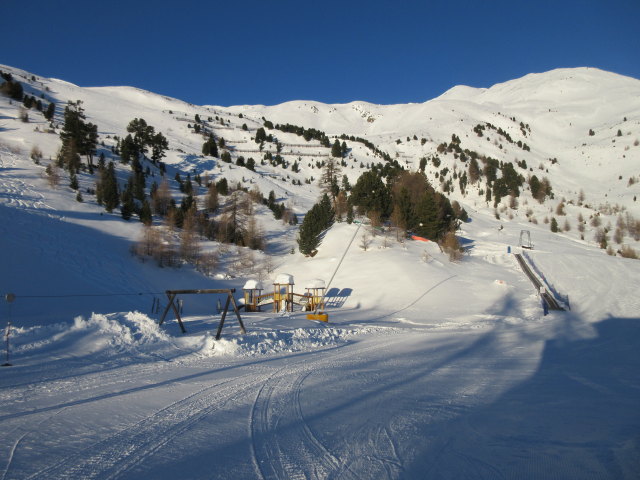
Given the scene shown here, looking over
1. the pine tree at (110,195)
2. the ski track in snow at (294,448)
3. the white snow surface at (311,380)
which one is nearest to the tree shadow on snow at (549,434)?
the white snow surface at (311,380)

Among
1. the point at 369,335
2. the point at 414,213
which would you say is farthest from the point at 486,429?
the point at 414,213

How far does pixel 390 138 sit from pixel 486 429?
96648 millimetres

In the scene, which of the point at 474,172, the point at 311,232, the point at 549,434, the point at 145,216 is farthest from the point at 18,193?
the point at 474,172

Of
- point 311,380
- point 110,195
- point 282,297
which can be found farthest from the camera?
point 110,195

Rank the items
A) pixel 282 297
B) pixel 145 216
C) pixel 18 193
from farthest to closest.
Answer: pixel 145 216
pixel 18 193
pixel 282 297

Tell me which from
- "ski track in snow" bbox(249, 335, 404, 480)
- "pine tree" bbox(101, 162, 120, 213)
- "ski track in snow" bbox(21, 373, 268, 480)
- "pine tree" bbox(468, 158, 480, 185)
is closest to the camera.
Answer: "ski track in snow" bbox(21, 373, 268, 480)

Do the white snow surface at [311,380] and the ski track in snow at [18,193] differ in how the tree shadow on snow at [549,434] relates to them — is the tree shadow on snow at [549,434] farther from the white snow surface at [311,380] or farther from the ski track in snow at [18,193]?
the ski track in snow at [18,193]

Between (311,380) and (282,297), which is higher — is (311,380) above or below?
above

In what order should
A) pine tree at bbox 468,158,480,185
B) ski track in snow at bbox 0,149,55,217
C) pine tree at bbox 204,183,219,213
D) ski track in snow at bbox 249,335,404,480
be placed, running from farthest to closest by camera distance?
pine tree at bbox 468,158,480,185 < pine tree at bbox 204,183,219,213 < ski track in snow at bbox 0,149,55,217 < ski track in snow at bbox 249,335,404,480

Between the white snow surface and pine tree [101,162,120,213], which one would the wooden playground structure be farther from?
pine tree [101,162,120,213]

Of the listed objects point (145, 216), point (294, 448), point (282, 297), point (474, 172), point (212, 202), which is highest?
point (474, 172)

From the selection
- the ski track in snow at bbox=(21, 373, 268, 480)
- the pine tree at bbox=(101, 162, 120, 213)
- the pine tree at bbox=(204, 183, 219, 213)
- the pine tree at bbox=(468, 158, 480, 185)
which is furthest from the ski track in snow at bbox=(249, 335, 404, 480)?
the pine tree at bbox=(468, 158, 480, 185)

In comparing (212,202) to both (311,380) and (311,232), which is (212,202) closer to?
(311,232)

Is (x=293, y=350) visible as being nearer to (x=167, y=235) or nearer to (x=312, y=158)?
(x=167, y=235)
